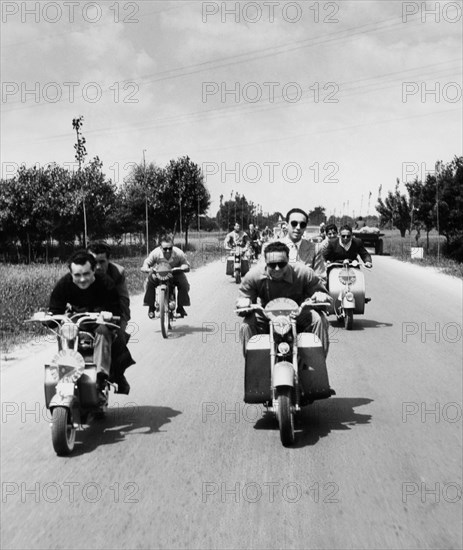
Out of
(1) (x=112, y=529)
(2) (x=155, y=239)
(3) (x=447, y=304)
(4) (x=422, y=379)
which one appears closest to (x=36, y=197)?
(2) (x=155, y=239)

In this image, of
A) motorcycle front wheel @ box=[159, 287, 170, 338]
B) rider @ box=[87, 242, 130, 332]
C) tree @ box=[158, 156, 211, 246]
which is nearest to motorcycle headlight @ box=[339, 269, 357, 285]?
motorcycle front wheel @ box=[159, 287, 170, 338]

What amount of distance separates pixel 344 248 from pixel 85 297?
7832 millimetres

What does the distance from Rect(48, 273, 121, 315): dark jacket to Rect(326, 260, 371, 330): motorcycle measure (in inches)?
266

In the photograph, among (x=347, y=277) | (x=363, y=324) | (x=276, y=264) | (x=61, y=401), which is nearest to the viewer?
(x=61, y=401)

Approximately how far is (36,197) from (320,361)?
1653 inches

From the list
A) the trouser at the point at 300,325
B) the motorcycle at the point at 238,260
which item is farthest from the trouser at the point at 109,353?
the motorcycle at the point at 238,260

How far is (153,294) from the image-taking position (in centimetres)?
1255

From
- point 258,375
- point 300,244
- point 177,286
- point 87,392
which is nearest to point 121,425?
point 87,392

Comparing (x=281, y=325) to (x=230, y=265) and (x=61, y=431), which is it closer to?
(x=61, y=431)

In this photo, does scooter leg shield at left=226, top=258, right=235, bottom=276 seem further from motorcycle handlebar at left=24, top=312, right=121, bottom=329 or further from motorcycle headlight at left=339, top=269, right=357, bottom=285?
motorcycle handlebar at left=24, top=312, right=121, bottom=329

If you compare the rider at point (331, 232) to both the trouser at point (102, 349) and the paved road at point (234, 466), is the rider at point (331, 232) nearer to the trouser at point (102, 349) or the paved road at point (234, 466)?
the paved road at point (234, 466)

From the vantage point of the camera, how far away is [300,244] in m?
9.14

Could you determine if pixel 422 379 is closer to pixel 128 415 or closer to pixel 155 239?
pixel 128 415

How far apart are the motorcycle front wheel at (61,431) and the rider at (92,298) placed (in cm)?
55
